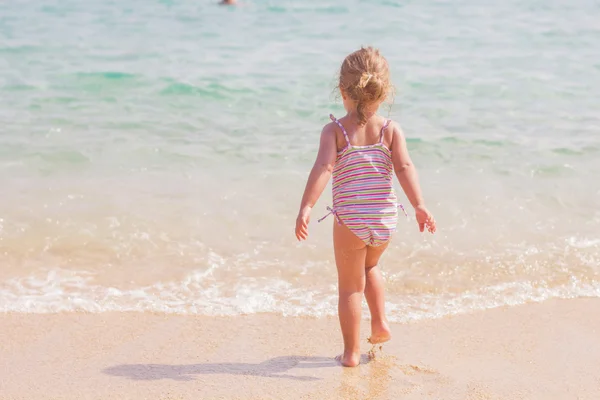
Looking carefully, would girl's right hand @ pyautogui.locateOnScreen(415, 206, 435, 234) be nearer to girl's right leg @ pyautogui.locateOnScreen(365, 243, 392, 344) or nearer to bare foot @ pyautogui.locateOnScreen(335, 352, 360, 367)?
girl's right leg @ pyautogui.locateOnScreen(365, 243, 392, 344)

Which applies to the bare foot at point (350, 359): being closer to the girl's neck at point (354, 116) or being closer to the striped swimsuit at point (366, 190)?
the striped swimsuit at point (366, 190)

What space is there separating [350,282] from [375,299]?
0.55 ft

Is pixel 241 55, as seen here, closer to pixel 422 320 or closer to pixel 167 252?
pixel 167 252

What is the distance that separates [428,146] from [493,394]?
3.80 metres

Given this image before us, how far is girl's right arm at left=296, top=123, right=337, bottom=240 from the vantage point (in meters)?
3.11

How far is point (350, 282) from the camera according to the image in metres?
3.35

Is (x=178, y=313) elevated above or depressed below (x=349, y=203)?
below

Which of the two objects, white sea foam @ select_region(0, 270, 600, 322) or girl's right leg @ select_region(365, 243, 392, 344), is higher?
girl's right leg @ select_region(365, 243, 392, 344)

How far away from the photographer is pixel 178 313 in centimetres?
390

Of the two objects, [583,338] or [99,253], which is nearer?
[583,338]

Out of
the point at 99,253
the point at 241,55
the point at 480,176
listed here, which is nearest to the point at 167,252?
the point at 99,253

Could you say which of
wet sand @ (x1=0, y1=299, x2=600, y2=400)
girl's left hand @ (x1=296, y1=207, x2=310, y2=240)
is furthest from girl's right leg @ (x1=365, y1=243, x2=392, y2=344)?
girl's left hand @ (x1=296, y1=207, x2=310, y2=240)

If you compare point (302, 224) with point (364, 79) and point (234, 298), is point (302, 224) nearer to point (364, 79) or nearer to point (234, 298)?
point (364, 79)

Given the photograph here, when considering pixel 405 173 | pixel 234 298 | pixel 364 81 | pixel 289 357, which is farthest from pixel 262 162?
pixel 364 81
